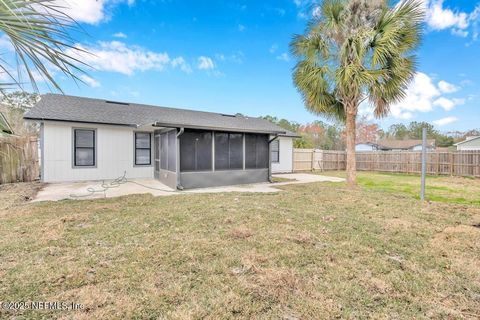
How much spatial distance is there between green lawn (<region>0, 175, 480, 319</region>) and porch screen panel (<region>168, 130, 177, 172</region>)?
320 centimetres

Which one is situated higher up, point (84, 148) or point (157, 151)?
point (84, 148)

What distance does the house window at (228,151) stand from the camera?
8.89 metres

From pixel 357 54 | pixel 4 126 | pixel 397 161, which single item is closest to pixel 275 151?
pixel 357 54

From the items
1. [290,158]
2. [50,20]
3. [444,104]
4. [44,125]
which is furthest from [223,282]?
[444,104]

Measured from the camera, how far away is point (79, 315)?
1.98 meters

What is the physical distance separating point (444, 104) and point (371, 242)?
3089 centimetres

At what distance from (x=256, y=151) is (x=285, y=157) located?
20.8 ft

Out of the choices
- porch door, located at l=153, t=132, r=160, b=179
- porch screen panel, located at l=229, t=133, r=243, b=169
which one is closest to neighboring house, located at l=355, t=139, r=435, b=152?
porch screen panel, located at l=229, t=133, r=243, b=169

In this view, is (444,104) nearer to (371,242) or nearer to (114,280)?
(371,242)

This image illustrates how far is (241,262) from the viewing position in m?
2.96

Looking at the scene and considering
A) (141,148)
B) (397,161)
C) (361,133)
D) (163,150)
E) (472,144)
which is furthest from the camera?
(361,133)

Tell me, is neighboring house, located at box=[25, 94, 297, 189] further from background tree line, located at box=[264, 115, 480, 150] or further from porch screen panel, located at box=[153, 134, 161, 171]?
background tree line, located at box=[264, 115, 480, 150]

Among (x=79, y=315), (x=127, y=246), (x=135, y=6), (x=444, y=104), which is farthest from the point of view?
(x=444, y=104)

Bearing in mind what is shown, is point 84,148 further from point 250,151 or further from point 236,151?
point 250,151
